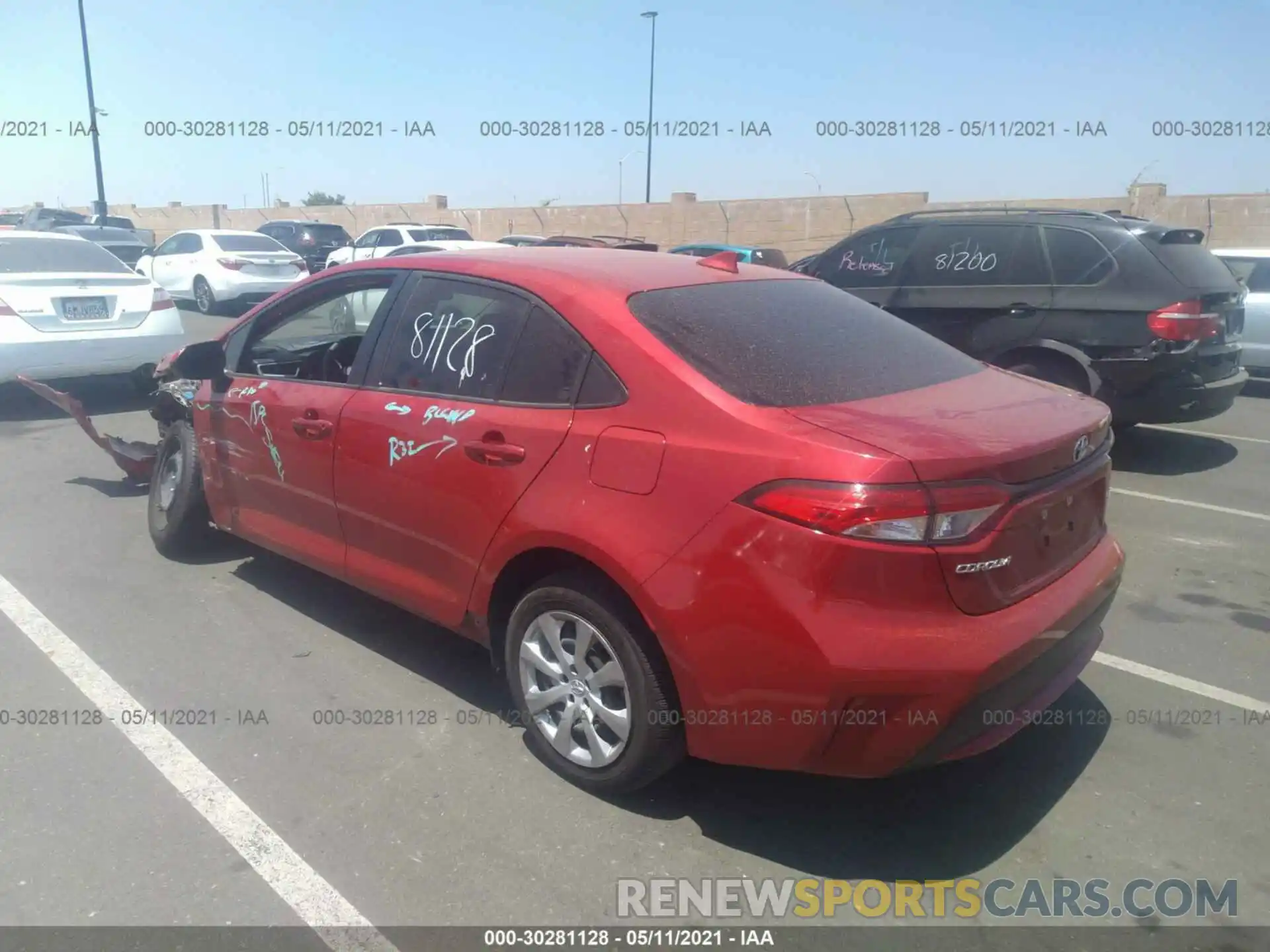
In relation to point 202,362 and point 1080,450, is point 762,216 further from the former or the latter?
point 1080,450

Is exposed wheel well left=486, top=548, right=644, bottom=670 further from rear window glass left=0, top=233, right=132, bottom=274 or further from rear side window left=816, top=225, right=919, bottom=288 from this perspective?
rear window glass left=0, top=233, right=132, bottom=274

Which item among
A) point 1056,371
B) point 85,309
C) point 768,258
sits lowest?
point 1056,371

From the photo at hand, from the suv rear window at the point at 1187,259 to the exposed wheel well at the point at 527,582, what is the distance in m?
5.84


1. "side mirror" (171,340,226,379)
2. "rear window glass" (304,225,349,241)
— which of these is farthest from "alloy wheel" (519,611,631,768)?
"rear window glass" (304,225,349,241)

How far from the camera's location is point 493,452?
325cm

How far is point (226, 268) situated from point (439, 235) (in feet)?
17.8

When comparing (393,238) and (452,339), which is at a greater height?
(393,238)

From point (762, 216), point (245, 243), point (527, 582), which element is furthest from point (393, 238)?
point (527, 582)

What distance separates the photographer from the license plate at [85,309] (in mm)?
8398

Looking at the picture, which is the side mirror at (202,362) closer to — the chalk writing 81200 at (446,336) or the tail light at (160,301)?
the chalk writing 81200 at (446,336)

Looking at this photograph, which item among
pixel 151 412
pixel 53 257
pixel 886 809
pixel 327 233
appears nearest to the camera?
pixel 886 809

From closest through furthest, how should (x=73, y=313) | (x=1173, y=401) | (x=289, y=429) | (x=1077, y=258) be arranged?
(x=289, y=429) → (x=1173, y=401) → (x=1077, y=258) → (x=73, y=313)

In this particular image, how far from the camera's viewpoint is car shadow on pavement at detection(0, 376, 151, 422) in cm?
895

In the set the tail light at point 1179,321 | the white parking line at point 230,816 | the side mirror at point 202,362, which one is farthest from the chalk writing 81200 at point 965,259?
the white parking line at point 230,816
